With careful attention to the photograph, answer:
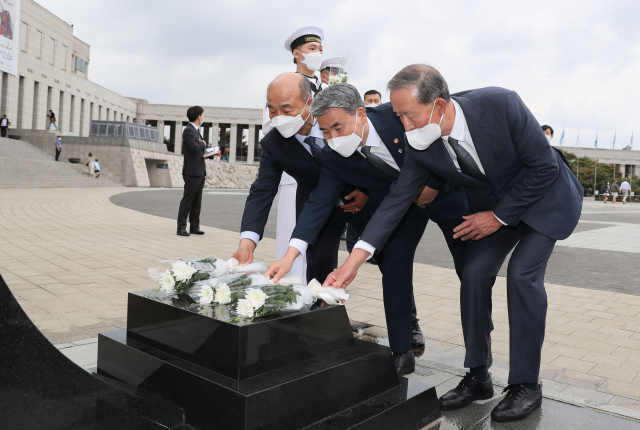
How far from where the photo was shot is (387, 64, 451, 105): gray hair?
2.55 meters

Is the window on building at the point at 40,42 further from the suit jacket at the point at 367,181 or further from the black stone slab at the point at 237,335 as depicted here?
the black stone slab at the point at 237,335

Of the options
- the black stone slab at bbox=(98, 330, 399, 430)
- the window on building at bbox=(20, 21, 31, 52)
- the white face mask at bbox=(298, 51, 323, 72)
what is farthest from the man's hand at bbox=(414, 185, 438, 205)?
the window on building at bbox=(20, 21, 31, 52)

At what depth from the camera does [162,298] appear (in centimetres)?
256

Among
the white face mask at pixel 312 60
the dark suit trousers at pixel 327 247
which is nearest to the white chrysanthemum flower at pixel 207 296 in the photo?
the dark suit trousers at pixel 327 247

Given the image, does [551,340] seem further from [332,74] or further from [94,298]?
[94,298]

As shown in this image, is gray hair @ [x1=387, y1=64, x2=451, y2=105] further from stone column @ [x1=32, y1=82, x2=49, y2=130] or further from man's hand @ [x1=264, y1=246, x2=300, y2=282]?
stone column @ [x1=32, y1=82, x2=49, y2=130]

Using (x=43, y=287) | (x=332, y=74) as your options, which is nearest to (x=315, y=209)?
(x=332, y=74)

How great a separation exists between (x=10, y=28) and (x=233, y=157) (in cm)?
4765

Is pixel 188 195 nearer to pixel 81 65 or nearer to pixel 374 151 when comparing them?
pixel 374 151

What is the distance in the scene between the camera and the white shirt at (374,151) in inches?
118

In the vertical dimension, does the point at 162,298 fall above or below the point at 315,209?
below

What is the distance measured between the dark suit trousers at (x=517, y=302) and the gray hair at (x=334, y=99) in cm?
106

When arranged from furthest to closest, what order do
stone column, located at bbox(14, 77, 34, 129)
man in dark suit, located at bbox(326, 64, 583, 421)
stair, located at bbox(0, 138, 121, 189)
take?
stone column, located at bbox(14, 77, 34, 129) < stair, located at bbox(0, 138, 121, 189) < man in dark suit, located at bbox(326, 64, 583, 421)

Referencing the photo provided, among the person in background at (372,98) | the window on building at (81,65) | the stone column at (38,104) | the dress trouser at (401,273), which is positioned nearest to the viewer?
the dress trouser at (401,273)
